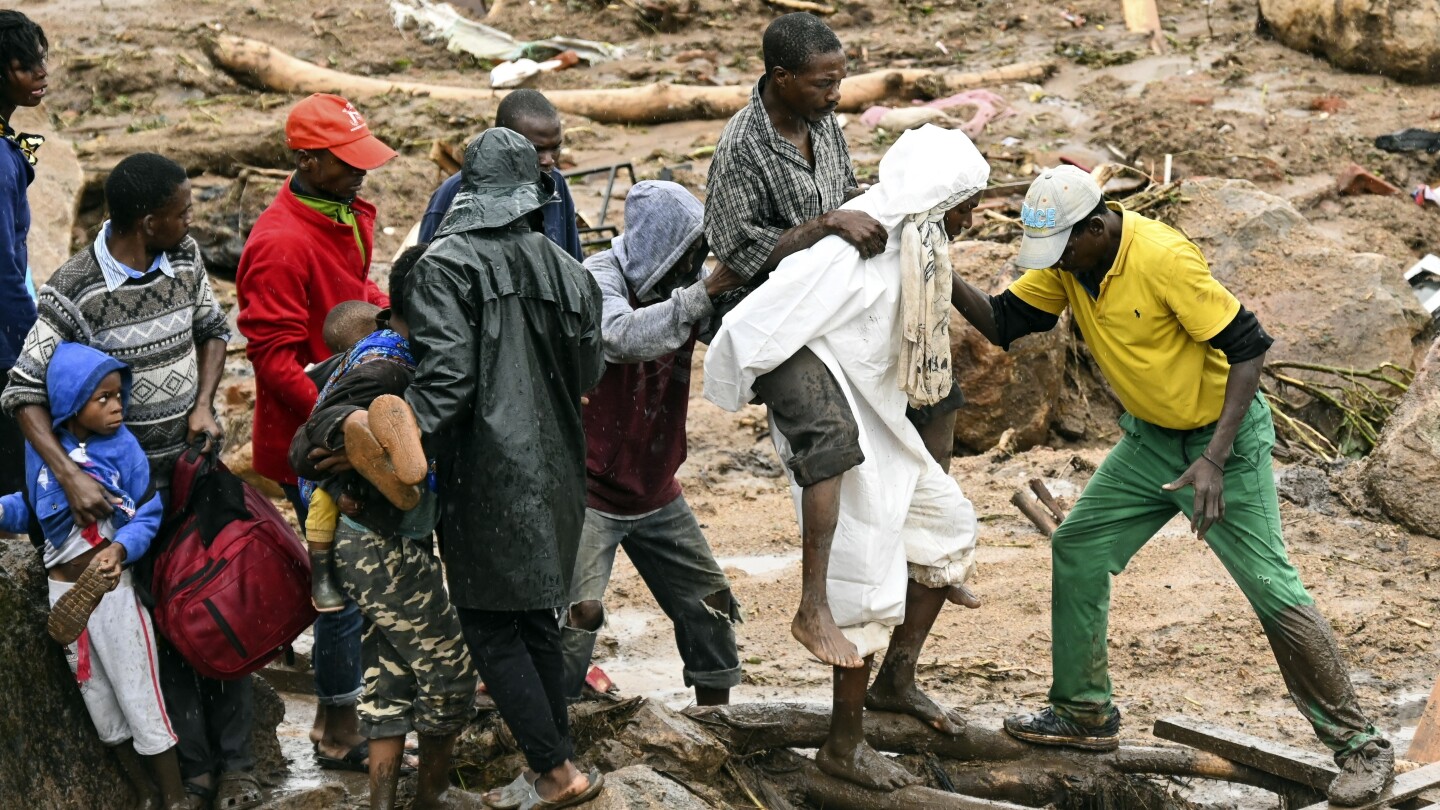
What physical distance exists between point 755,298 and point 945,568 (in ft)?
3.32

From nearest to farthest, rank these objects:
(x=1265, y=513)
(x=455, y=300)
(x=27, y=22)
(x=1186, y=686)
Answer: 1. (x=455, y=300)
2. (x=1265, y=513)
3. (x=27, y=22)
4. (x=1186, y=686)

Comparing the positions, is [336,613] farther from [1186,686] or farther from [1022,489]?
[1022,489]

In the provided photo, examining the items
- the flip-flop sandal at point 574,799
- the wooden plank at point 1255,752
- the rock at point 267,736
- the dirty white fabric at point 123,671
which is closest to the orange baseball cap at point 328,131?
the dirty white fabric at point 123,671

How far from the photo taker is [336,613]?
443cm

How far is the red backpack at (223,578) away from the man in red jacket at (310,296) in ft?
1.07

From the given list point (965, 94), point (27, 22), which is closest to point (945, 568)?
point (27, 22)

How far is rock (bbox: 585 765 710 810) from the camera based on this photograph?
12.4 feet

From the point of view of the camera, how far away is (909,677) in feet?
14.7

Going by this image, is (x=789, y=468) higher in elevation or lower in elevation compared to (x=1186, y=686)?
higher

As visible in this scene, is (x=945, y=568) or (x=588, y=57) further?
(x=588, y=57)

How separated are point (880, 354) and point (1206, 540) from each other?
1164 mm

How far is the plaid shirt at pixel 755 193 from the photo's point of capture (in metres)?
4.09

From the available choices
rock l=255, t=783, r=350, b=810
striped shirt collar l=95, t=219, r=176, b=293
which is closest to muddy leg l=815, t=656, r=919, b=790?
rock l=255, t=783, r=350, b=810

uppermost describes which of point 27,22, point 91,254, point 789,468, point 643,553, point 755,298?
point 27,22
